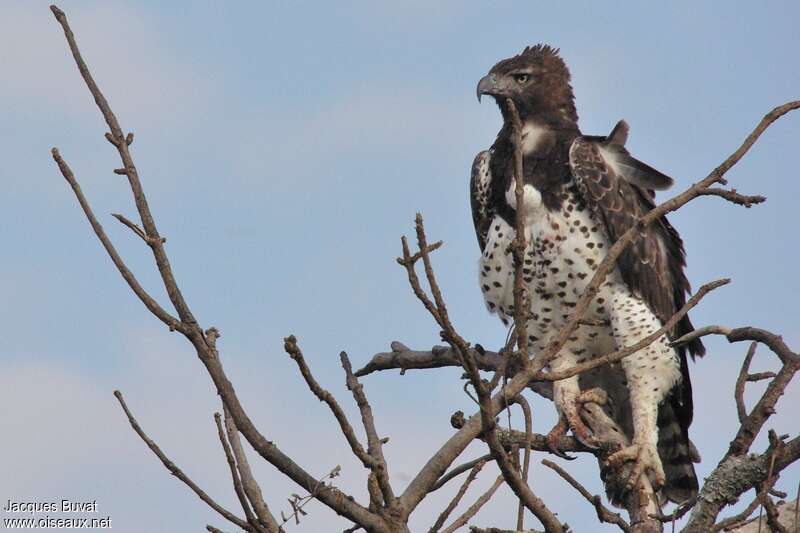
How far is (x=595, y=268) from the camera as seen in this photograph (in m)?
7.26

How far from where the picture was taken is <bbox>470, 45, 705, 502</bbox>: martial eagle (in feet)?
24.1

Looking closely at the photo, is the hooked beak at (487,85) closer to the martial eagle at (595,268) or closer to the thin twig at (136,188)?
the martial eagle at (595,268)

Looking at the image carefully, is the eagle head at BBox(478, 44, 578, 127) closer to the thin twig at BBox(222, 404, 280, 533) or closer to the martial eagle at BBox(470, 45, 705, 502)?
the martial eagle at BBox(470, 45, 705, 502)

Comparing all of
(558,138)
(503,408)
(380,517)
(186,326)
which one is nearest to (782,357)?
(503,408)

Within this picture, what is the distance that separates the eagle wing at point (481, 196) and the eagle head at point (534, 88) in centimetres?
42

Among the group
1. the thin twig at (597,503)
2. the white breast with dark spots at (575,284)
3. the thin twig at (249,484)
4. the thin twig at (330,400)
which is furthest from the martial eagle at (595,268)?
the thin twig at (330,400)

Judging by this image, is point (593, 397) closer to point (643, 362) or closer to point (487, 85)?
point (643, 362)

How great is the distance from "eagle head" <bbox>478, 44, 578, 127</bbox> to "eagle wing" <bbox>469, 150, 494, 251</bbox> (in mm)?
422

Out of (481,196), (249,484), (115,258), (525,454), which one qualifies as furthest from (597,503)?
(481,196)

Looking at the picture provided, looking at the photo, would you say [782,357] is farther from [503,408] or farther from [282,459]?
[282,459]

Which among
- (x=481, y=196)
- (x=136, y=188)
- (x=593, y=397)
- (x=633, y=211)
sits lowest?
(x=136, y=188)

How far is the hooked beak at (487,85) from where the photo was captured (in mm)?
8008

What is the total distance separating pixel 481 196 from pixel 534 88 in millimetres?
908

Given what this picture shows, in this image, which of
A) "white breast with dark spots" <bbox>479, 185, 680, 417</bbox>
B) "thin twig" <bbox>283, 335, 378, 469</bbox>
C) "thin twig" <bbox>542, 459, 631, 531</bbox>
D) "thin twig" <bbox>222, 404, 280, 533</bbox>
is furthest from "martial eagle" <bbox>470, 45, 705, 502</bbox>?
"thin twig" <bbox>283, 335, 378, 469</bbox>
